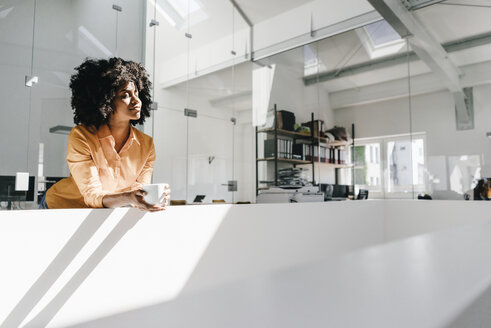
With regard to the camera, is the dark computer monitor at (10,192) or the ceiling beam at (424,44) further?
the ceiling beam at (424,44)

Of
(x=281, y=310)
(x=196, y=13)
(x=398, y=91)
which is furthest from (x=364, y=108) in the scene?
(x=281, y=310)

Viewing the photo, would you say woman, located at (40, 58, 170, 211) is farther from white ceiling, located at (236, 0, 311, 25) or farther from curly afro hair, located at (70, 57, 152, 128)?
white ceiling, located at (236, 0, 311, 25)

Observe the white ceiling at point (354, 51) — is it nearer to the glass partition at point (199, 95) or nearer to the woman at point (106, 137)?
the glass partition at point (199, 95)

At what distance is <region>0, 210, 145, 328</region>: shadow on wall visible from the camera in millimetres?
825

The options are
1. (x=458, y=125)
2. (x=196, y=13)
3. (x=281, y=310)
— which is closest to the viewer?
(x=281, y=310)

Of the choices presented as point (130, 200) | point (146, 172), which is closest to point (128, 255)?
point (130, 200)

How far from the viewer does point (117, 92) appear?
1469 mm

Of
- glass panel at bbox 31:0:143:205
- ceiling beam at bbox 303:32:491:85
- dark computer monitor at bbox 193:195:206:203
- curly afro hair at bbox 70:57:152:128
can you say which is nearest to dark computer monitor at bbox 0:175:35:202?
glass panel at bbox 31:0:143:205

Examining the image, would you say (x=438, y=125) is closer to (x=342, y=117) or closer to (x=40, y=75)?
(x=342, y=117)

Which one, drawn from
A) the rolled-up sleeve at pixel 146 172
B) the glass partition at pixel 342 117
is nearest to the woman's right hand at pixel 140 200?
the rolled-up sleeve at pixel 146 172

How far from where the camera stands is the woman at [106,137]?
1.26 meters

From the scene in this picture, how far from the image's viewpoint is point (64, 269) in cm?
90

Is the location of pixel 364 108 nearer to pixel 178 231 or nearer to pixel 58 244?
pixel 178 231

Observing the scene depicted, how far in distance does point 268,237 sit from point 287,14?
166 inches
